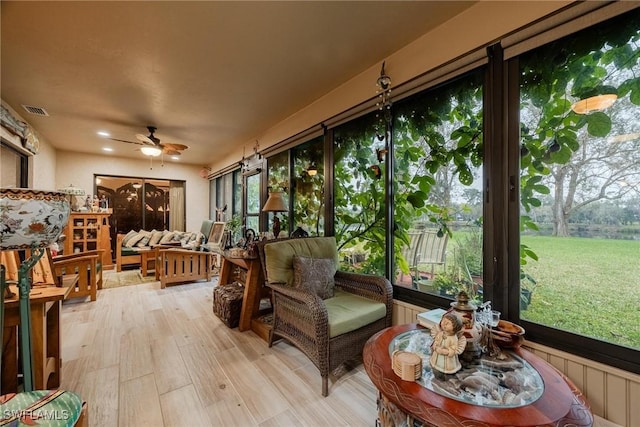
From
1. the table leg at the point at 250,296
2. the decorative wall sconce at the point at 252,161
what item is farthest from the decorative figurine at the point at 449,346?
the decorative wall sconce at the point at 252,161

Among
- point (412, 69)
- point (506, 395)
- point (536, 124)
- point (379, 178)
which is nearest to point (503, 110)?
point (536, 124)

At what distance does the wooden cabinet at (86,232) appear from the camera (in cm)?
466

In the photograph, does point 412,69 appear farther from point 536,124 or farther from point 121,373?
point 121,373

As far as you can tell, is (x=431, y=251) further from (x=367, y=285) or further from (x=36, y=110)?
(x=36, y=110)

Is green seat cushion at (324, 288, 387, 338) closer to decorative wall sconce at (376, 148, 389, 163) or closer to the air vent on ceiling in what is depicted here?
decorative wall sconce at (376, 148, 389, 163)

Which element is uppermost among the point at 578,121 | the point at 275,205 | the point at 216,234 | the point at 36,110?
the point at 36,110

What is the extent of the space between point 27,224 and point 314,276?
163cm

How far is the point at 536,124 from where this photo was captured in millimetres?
1513

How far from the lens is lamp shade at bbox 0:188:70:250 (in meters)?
0.96

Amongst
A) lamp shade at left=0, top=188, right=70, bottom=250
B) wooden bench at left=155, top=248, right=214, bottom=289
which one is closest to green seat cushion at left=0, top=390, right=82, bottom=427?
lamp shade at left=0, top=188, right=70, bottom=250

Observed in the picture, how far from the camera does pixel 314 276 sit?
2113 mm

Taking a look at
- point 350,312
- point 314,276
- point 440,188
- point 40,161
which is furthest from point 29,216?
point 40,161

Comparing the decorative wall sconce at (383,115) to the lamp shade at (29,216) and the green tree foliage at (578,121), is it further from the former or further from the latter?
the lamp shade at (29,216)

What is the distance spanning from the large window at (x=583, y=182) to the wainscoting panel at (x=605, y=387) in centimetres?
14
